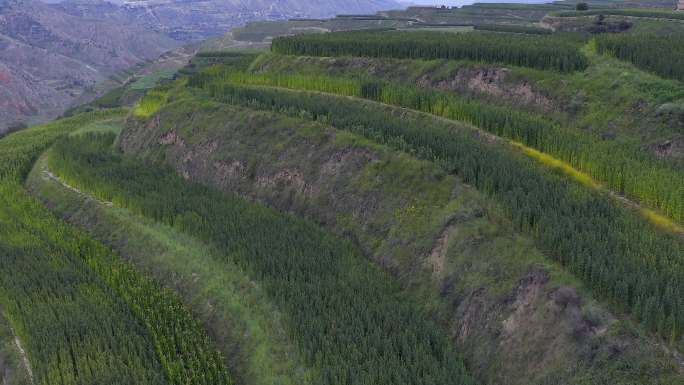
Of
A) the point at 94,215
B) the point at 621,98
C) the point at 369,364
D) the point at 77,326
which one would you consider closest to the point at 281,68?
the point at 94,215

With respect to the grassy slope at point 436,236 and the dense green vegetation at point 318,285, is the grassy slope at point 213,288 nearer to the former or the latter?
the dense green vegetation at point 318,285

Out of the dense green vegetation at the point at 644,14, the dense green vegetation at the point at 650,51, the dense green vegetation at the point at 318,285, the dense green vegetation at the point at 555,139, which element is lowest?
the dense green vegetation at the point at 318,285

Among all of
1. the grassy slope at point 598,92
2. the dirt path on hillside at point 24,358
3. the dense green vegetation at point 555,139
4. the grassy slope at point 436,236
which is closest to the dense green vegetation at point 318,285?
the grassy slope at point 436,236

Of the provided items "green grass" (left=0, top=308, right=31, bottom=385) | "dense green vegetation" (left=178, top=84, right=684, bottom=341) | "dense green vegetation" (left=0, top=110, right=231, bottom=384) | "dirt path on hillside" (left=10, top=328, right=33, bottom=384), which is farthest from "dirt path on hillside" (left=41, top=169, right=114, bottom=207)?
"dense green vegetation" (left=178, top=84, right=684, bottom=341)

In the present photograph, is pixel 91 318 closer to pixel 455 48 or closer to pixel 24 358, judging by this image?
pixel 24 358

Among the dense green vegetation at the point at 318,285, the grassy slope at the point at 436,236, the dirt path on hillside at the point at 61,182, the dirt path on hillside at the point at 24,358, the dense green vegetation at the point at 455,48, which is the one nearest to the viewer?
the grassy slope at the point at 436,236

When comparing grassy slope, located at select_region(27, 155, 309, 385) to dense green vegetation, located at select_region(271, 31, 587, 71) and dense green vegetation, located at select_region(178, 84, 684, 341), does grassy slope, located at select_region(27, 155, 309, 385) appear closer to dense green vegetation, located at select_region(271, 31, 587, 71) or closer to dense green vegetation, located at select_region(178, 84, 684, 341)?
dense green vegetation, located at select_region(178, 84, 684, 341)
